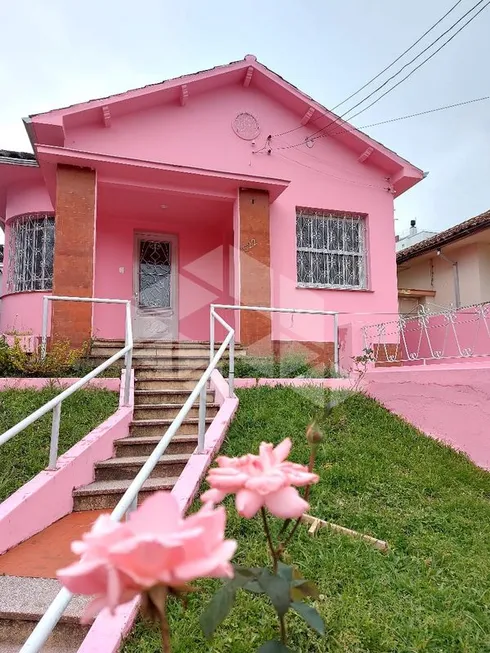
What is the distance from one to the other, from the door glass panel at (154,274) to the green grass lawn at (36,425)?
4.08m

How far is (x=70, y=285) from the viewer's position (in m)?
7.32

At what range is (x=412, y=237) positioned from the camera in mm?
19406

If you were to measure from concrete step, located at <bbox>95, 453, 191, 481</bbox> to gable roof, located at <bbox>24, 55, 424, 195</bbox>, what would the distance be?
5203mm

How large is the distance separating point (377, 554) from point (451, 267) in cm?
999

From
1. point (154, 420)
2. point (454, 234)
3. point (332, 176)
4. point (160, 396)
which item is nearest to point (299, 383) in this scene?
point (160, 396)

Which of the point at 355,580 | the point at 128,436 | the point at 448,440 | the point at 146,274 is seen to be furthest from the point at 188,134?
the point at 355,580

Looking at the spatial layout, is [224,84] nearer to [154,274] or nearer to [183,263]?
[183,263]

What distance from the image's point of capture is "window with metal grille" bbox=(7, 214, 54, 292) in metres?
9.11

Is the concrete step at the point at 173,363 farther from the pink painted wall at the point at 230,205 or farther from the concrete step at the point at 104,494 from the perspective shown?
the concrete step at the point at 104,494

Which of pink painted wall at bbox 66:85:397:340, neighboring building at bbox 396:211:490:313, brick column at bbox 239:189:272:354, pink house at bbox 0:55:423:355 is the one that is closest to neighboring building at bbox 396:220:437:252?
neighboring building at bbox 396:211:490:313

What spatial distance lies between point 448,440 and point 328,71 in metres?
7.65

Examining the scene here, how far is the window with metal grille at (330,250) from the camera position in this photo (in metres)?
9.16

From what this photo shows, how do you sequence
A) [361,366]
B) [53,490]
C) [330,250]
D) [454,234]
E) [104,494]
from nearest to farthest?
[53,490] < [104,494] < [361,366] < [330,250] < [454,234]

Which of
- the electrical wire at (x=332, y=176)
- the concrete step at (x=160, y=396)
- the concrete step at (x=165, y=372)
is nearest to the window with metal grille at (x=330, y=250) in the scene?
the electrical wire at (x=332, y=176)
